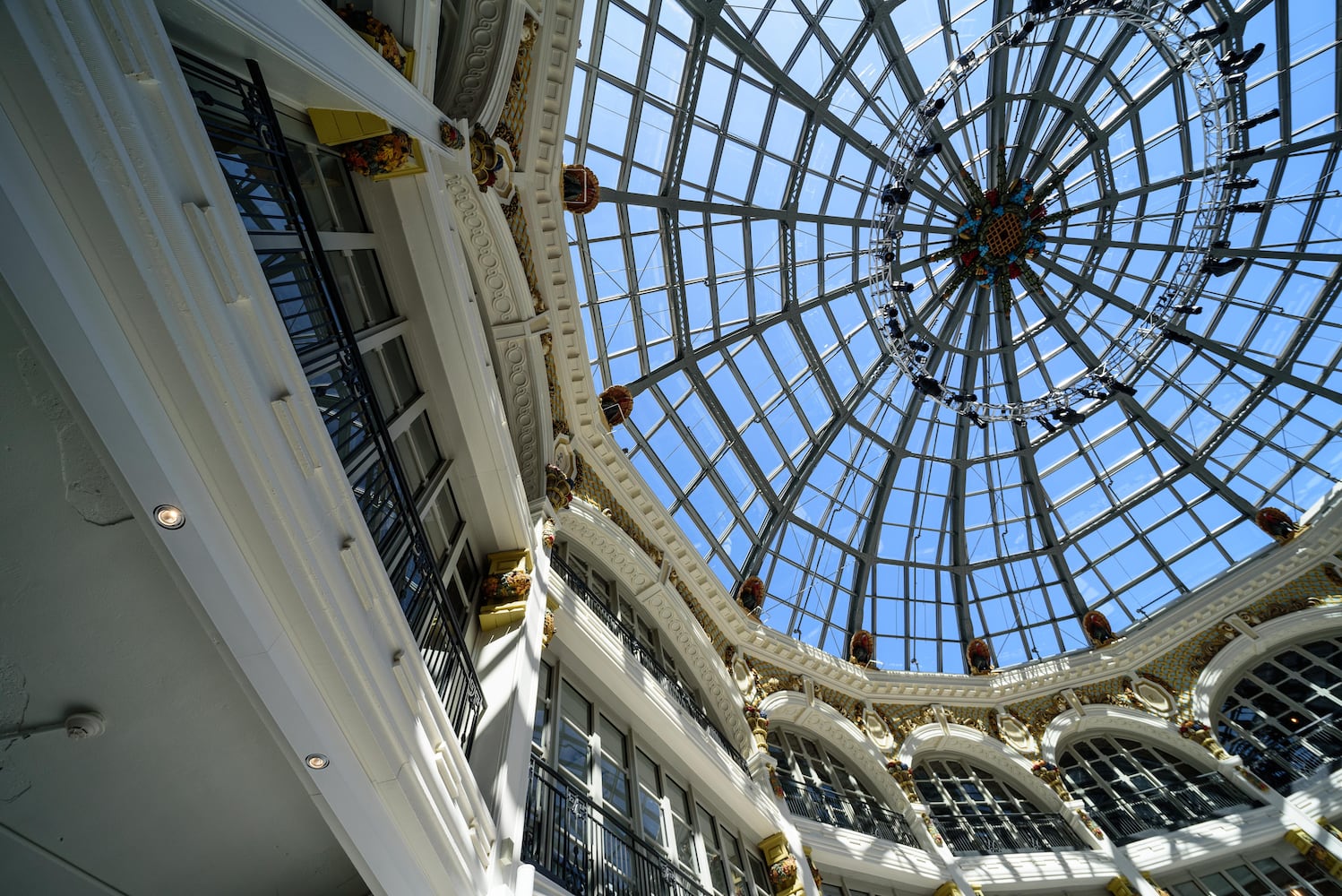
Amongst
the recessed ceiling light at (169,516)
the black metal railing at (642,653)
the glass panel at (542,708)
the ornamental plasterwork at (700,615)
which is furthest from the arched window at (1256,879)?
the recessed ceiling light at (169,516)

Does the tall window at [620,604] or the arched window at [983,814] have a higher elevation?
the tall window at [620,604]

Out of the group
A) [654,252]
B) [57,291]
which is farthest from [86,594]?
[654,252]

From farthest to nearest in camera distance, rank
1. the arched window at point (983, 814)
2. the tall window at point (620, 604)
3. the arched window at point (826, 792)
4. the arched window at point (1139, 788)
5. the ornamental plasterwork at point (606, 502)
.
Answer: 1. the arched window at point (1139, 788)
2. the arched window at point (983, 814)
3. the arched window at point (826, 792)
4. the ornamental plasterwork at point (606, 502)
5. the tall window at point (620, 604)

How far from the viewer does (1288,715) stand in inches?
636

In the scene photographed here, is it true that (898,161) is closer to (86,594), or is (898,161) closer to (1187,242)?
(1187,242)

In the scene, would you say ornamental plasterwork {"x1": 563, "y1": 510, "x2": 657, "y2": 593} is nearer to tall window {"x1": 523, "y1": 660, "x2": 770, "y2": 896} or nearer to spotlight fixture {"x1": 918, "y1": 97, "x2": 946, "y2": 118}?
tall window {"x1": 523, "y1": 660, "x2": 770, "y2": 896}

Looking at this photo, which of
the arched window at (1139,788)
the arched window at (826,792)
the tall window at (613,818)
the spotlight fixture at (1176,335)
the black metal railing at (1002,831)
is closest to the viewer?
the tall window at (613,818)

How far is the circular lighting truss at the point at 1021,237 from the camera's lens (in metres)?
15.8

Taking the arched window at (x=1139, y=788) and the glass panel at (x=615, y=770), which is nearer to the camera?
the glass panel at (x=615, y=770)

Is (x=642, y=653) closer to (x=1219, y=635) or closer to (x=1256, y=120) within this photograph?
(x=1219, y=635)

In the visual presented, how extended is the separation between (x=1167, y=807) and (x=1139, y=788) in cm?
79

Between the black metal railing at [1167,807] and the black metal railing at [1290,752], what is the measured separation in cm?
84

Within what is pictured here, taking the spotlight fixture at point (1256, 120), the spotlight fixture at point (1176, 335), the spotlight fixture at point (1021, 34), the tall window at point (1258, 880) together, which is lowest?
the tall window at point (1258, 880)

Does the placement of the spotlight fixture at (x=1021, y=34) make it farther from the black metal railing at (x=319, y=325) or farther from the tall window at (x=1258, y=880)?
the tall window at (x=1258, y=880)
